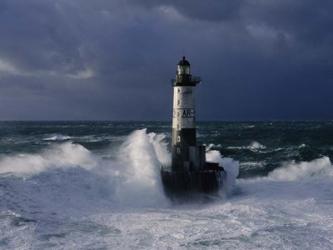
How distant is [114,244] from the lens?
36.0ft

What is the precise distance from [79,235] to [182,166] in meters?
7.50

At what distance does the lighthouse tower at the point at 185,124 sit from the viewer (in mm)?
18328

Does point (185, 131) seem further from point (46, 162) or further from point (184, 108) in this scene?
point (46, 162)

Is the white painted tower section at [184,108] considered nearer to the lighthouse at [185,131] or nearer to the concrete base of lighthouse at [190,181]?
the lighthouse at [185,131]

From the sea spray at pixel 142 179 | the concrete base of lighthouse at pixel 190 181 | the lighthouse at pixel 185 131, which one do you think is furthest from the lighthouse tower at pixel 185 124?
the sea spray at pixel 142 179

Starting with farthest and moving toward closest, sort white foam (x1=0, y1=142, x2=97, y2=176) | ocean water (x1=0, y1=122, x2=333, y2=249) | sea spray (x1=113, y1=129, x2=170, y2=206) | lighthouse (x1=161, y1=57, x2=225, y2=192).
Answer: lighthouse (x1=161, y1=57, x2=225, y2=192), white foam (x1=0, y1=142, x2=97, y2=176), sea spray (x1=113, y1=129, x2=170, y2=206), ocean water (x1=0, y1=122, x2=333, y2=249)

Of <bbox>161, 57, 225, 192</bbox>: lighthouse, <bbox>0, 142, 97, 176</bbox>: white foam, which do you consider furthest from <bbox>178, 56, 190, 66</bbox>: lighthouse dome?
<bbox>0, 142, 97, 176</bbox>: white foam

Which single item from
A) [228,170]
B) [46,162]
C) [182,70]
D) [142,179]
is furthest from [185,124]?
[46,162]

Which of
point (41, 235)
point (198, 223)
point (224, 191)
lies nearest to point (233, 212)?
point (198, 223)

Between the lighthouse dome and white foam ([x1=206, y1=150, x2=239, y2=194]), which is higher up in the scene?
the lighthouse dome

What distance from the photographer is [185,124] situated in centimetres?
1831

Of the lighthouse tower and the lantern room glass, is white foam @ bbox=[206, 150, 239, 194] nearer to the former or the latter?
the lighthouse tower

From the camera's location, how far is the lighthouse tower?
18.3 m

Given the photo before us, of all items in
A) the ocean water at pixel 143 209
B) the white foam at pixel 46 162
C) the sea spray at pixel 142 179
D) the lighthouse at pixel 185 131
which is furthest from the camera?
the lighthouse at pixel 185 131
